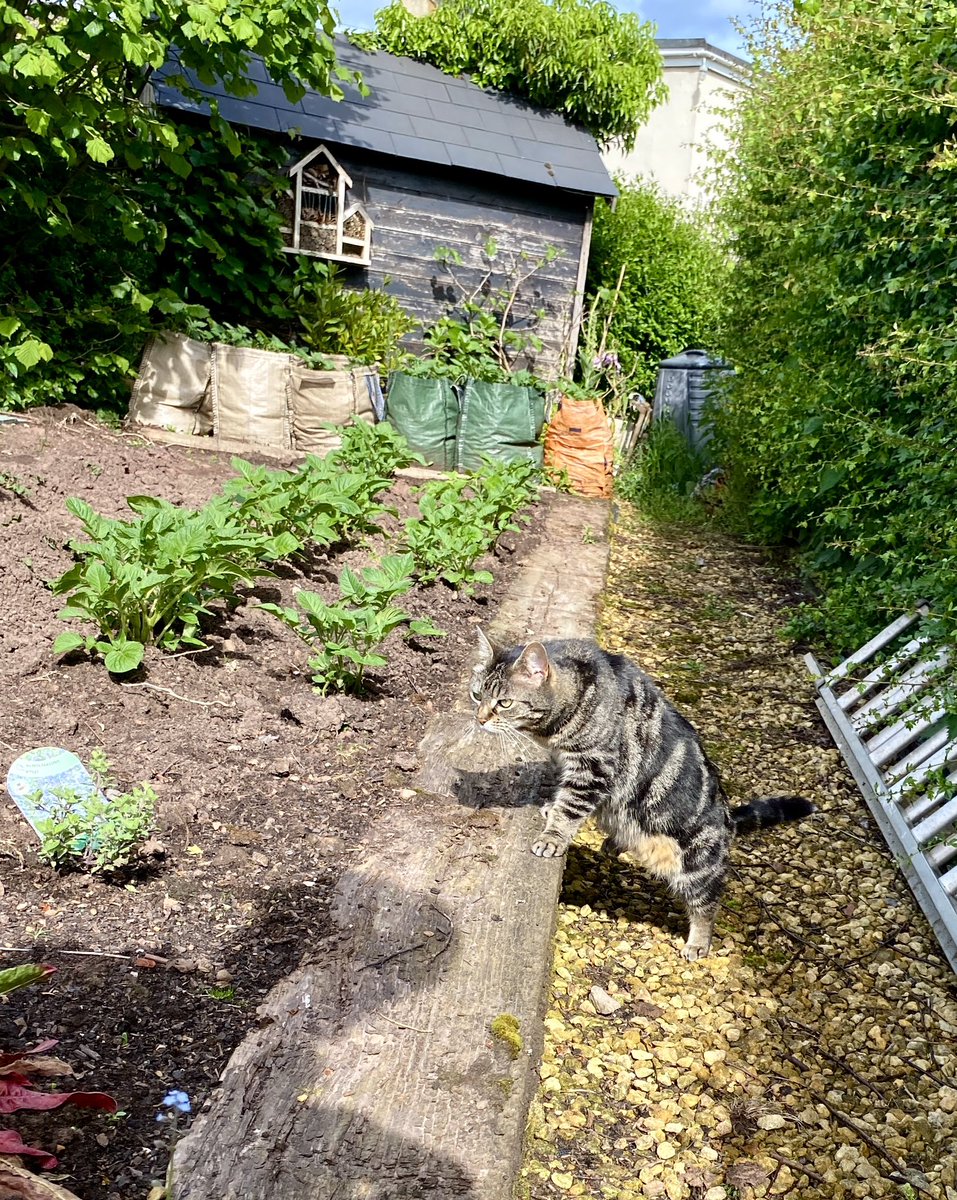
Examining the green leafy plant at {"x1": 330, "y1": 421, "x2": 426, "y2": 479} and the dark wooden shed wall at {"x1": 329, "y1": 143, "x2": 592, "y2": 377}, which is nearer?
the green leafy plant at {"x1": 330, "y1": 421, "x2": 426, "y2": 479}

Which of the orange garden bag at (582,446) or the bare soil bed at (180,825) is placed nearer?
the bare soil bed at (180,825)

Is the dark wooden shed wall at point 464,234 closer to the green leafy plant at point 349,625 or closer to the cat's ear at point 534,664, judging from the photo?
the green leafy plant at point 349,625

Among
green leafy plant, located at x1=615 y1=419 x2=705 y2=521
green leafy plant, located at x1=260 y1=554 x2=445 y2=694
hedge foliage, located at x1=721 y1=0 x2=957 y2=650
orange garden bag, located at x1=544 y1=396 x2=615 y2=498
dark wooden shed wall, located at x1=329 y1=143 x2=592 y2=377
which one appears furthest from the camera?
dark wooden shed wall, located at x1=329 y1=143 x2=592 y2=377

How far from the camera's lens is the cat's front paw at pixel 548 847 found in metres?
3.16

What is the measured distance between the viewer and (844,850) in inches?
155

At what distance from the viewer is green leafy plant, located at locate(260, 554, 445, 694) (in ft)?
12.9

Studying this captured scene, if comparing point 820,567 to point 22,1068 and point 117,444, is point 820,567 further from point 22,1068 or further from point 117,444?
point 22,1068

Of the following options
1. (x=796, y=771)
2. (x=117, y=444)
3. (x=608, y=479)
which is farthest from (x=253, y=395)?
(x=796, y=771)

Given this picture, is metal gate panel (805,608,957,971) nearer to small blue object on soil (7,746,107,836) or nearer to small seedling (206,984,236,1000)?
small seedling (206,984,236,1000)

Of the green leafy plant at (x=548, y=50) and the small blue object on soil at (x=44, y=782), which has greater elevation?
the green leafy plant at (x=548, y=50)

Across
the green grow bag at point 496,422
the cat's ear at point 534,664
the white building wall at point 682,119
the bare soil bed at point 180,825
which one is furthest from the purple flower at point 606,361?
the white building wall at point 682,119

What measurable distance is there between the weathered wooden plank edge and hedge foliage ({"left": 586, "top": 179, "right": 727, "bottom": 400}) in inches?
461

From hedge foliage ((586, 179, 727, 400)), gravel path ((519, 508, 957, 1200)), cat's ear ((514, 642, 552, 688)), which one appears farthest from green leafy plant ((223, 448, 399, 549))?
hedge foliage ((586, 179, 727, 400))

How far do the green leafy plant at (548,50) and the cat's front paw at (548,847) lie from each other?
12016 millimetres
